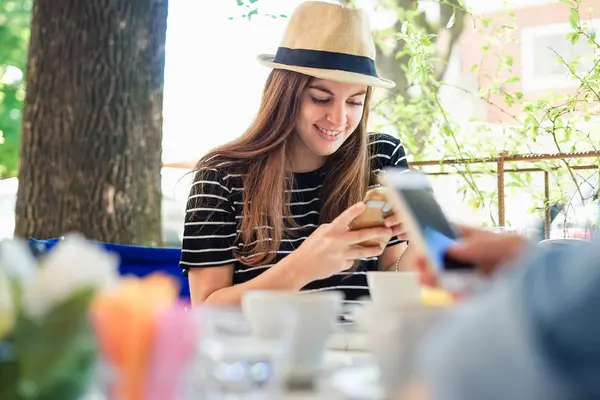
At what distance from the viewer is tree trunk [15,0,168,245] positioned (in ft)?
8.93

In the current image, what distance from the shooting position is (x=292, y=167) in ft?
7.06

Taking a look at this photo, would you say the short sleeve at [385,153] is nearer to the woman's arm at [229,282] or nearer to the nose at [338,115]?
the nose at [338,115]

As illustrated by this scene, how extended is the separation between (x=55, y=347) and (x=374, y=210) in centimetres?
107

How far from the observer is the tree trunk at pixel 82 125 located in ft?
8.93

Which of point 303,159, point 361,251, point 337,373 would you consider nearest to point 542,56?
point 303,159

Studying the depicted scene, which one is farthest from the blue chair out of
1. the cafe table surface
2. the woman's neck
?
the cafe table surface

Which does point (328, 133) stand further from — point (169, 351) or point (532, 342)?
point (532, 342)

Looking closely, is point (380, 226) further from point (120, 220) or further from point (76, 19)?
point (76, 19)

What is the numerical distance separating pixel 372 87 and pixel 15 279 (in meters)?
1.65

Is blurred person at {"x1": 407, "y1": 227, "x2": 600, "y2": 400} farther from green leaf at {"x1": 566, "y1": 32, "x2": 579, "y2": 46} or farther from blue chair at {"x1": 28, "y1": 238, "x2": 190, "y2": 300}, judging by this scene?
green leaf at {"x1": 566, "y1": 32, "x2": 579, "y2": 46}

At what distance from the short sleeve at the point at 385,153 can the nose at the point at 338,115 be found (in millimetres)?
300

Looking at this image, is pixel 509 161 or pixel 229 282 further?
pixel 509 161

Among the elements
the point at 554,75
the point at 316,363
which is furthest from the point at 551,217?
the point at 554,75

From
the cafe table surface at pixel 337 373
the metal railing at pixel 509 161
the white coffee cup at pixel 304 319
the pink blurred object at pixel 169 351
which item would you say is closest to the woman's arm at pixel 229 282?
the cafe table surface at pixel 337 373
